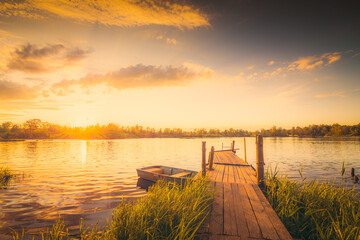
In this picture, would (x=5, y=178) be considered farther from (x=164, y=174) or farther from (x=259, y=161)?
(x=259, y=161)

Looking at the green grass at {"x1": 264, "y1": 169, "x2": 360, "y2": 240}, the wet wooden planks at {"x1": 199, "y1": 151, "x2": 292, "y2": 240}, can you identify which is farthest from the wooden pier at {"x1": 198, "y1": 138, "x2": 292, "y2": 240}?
the green grass at {"x1": 264, "y1": 169, "x2": 360, "y2": 240}

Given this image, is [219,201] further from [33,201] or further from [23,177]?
[23,177]

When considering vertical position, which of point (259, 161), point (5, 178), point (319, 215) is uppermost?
point (259, 161)

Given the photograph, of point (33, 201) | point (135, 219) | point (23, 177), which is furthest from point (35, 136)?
point (135, 219)

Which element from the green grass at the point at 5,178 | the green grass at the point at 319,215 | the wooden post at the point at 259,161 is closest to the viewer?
the green grass at the point at 319,215

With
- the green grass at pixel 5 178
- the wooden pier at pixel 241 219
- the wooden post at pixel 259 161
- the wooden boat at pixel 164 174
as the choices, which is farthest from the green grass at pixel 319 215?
the green grass at pixel 5 178

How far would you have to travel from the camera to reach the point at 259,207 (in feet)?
18.2

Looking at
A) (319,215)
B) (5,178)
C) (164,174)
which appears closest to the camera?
(319,215)

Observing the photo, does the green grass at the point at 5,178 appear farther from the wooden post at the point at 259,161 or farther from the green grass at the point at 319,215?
the green grass at the point at 319,215

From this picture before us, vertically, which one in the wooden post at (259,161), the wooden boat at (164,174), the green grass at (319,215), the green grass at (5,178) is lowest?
the green grass at (5,178)

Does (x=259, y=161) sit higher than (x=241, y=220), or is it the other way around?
(x=259, y=161)

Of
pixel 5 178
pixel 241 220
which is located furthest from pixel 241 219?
pixel 5 178

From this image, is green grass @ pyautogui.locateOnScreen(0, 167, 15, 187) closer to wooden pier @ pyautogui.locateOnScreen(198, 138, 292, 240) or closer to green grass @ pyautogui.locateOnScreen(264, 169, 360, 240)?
A: wooden pier @ pyautogui.locateOnScreen(198, 138, 292, 240)

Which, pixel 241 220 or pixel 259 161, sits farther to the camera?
pixel 259 161
